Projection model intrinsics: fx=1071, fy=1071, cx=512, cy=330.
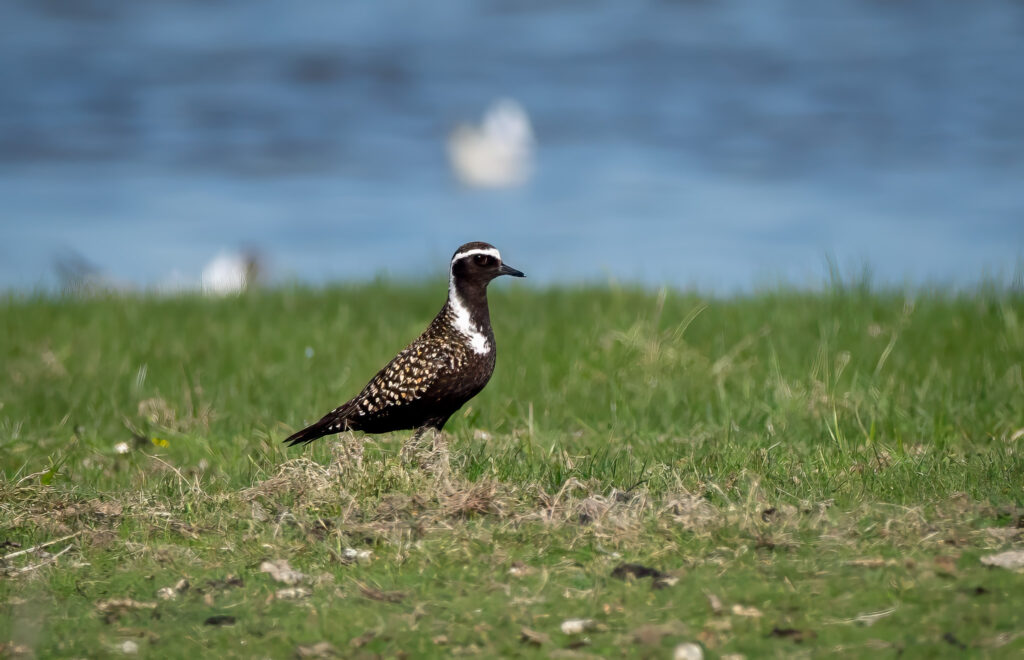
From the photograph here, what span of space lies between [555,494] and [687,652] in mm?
2281

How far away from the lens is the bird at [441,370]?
793 centimetres

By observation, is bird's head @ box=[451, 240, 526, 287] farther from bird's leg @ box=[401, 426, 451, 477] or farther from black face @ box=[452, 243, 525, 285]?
bird's leg @ box=[401, 426, 451, 477]

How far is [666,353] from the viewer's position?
11.5 meters

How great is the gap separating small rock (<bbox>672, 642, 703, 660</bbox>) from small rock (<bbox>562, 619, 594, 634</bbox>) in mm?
459

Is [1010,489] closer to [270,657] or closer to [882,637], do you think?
[882,637]

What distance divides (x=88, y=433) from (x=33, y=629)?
589 centimetres

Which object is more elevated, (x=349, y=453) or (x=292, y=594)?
(x=349, y=453)

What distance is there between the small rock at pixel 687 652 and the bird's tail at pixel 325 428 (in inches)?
168

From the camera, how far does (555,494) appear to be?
6684 millimetres

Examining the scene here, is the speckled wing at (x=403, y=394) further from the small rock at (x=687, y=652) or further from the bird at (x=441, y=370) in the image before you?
the small rock at (x=687, y=652)

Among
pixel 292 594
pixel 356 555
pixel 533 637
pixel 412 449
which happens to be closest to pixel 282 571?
pixel 292 594

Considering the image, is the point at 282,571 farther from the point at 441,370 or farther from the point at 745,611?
the point at 441,370

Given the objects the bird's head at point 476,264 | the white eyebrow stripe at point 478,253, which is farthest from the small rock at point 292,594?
the white eyebrow stripe at point 478,253

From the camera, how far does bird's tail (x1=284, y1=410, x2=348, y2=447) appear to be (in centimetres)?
829
